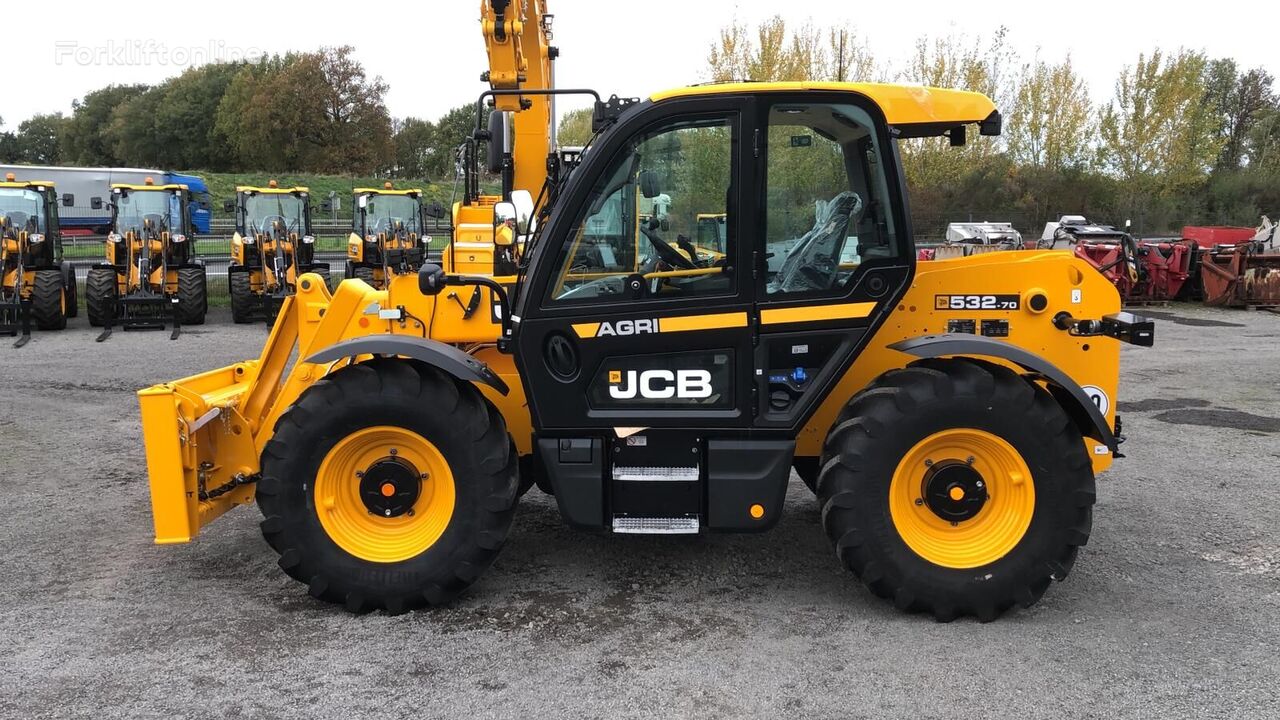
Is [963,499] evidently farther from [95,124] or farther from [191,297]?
[95,124]

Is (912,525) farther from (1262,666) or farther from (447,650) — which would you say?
(447,650)

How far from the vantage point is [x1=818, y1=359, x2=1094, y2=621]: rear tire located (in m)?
4.09

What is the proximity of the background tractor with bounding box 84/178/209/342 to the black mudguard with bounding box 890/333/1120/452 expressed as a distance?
43.8ft

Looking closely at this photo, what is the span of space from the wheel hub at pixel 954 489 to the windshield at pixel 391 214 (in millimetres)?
15385

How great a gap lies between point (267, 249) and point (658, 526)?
46.8 feet

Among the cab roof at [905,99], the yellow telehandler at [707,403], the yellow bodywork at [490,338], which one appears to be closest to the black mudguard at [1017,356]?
the yellow telehandler at [707,403]

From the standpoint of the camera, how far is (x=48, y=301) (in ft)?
46.9

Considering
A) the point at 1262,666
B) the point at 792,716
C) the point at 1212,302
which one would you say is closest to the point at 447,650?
the point at 792,716

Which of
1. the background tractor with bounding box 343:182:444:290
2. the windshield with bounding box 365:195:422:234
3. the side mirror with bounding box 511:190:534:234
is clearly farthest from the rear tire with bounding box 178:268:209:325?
the side mirror with bounding box 511:190:534:234

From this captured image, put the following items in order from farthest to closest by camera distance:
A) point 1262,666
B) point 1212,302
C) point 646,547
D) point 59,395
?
1. point 1212,302
2. point 59,395
3. point 646,547
4. point 1262,666

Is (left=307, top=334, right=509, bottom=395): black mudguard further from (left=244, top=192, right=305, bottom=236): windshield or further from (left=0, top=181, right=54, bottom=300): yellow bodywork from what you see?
(left=244, top=192, right=305, bottom=236): windshield

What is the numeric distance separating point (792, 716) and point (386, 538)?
6.94 feet

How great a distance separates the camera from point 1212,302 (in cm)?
1862

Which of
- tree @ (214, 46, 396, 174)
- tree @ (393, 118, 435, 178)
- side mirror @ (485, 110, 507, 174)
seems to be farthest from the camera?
tree @ (393, 118, 435, 178)
